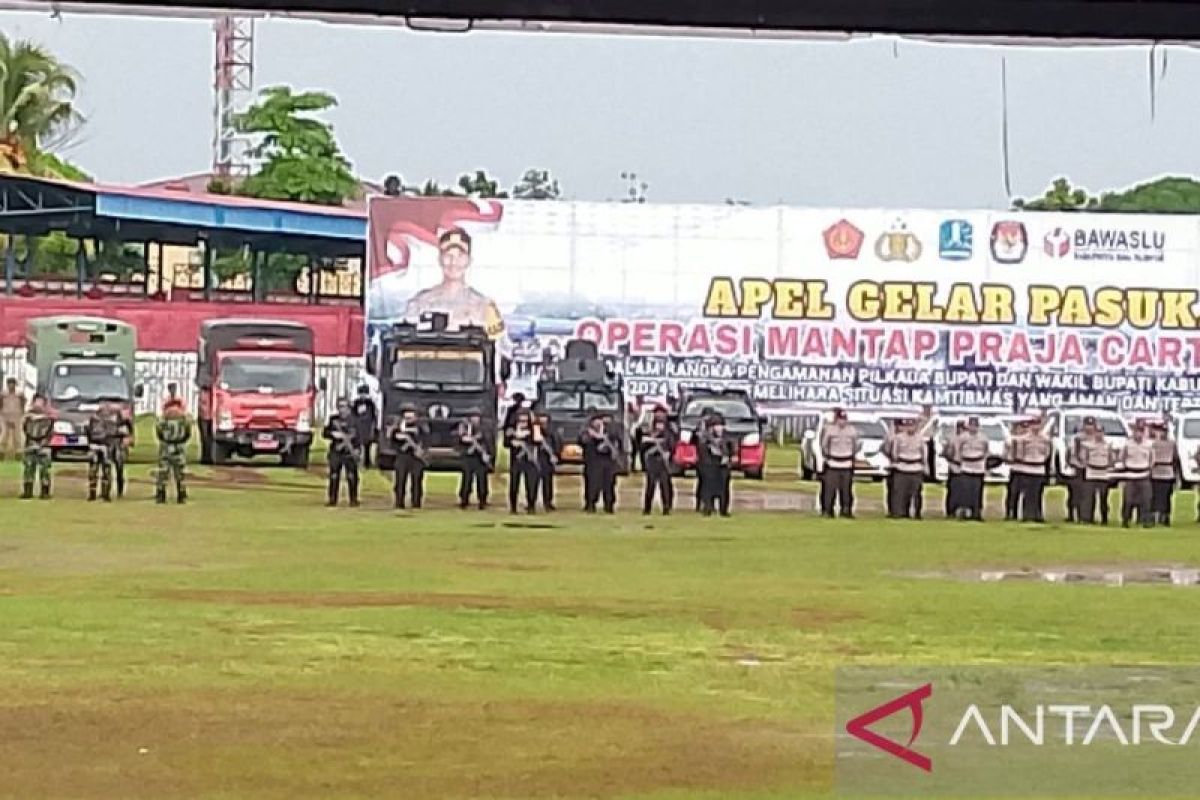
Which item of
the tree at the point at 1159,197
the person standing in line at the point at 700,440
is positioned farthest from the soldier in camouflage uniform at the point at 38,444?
the tree at the point at 1159,197

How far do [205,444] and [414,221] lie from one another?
68 centimetres

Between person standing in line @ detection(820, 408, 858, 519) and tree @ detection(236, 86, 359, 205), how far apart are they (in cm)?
119

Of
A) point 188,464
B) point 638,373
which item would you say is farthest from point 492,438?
point 188,464

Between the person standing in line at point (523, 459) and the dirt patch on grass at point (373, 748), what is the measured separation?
0.50 metres

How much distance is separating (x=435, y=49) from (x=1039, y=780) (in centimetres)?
194

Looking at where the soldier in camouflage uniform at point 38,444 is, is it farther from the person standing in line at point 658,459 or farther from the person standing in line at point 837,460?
the person standing in line at point 837,460

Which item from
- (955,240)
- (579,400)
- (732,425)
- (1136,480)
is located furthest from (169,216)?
(1136,480)

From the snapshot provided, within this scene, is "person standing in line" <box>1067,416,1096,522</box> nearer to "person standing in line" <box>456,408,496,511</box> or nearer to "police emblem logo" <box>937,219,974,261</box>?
"police emblem logo" <box>937,219,974,261</box>

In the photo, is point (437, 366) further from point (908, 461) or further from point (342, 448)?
point (908, 461)

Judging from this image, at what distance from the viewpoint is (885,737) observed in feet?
13.2

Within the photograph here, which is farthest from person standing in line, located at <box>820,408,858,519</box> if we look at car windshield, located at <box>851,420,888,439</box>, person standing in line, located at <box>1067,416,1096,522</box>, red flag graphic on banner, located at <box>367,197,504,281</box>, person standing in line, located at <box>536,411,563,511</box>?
red flag graphic on banner, located at <box>367,197,504,281</box>

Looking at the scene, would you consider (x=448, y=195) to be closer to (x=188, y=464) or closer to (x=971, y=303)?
(x=188, y=464)

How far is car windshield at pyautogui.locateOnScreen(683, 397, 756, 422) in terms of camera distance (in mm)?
4297

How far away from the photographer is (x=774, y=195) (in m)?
4.16
